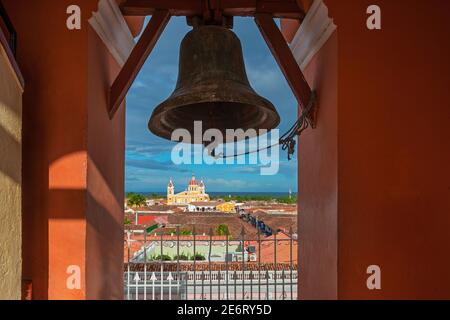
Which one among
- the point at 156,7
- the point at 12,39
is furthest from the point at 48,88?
the point at 156,7

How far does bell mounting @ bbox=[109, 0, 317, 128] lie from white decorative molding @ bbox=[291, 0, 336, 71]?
0.12 metres

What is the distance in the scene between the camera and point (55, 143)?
157 centimetres

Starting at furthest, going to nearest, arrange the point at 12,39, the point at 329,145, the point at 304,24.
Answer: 1. the point at 304,24
2. the point at 329,145
3. the point at 12,39

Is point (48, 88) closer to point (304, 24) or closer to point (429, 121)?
point (304, 24)

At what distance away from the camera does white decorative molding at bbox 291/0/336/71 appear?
1.68m

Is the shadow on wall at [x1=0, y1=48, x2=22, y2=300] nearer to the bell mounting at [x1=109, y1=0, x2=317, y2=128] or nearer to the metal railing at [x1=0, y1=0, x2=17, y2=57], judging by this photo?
the metal railing at [x1=0, y1=0, x2=17, y2=57]

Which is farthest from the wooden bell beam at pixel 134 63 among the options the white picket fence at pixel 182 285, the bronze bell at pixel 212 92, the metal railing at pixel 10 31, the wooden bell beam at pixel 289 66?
the white picket fence at pixel 182 285

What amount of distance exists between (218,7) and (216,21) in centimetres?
8

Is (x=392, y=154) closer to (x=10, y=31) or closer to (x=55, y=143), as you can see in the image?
(x=55, y=143)

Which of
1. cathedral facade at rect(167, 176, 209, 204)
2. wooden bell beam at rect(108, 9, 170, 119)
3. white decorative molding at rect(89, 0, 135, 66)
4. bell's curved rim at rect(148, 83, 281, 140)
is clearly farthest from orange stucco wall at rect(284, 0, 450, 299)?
cathedral facade at rect(167, 176, 209, 204)

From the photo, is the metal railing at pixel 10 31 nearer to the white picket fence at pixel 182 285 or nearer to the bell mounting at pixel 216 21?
the bell mounting at pixel 216 21

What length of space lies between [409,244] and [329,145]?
1.90 feet

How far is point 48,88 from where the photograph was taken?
5.18 ft

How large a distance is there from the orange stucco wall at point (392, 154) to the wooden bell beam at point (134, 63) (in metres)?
0.96
